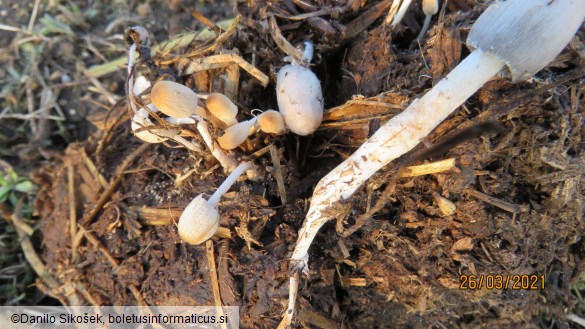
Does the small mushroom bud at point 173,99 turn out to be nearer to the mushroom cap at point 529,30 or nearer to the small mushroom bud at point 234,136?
the small mushroom bud at point 234,136

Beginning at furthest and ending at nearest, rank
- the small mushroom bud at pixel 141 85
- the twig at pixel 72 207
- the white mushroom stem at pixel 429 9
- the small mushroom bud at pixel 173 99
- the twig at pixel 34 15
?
the twig at pixel 34 15, the twig at pixel 72 207, the small mushroom bud at pixel 141 85, the white mushroom stem at pixel 429 9, the small mushroom bud at pixel 173 99

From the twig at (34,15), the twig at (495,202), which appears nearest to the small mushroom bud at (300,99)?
the twig at (495,202)

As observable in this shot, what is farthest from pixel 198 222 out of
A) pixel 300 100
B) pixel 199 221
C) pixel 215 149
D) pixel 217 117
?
pixel 300 100

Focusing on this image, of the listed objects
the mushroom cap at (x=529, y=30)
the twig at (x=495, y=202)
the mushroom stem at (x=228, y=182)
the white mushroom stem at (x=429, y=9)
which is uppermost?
the mushroom cap at (x=529, y=30)

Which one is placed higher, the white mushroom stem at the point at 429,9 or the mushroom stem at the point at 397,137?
the white mushroom stem at the point at 429,9

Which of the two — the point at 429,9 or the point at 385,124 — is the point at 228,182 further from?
the point at 429,9

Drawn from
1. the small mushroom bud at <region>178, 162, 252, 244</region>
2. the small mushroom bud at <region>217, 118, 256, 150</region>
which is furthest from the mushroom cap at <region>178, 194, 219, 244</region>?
the small mushroom bud at <region>217, 118, 256, 150</region>
